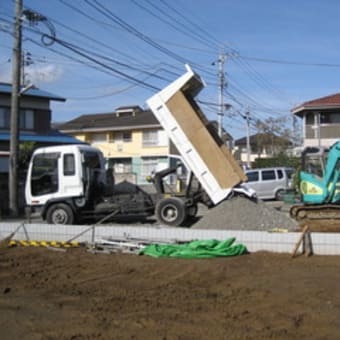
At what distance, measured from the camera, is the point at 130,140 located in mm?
51031

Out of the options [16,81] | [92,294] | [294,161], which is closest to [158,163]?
[294,161]

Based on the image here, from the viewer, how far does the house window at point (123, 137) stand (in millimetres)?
51094

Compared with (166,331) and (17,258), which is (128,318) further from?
(17,258)

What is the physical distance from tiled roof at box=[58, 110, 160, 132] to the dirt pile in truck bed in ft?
109

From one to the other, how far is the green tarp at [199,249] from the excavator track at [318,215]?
5196mm

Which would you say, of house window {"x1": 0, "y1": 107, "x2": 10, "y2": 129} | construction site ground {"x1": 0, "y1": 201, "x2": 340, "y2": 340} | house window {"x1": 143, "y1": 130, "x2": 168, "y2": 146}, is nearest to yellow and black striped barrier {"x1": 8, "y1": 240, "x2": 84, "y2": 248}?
construction site ground {"x1": 0, "y1": 201, "x2": 340, "y2": 340}

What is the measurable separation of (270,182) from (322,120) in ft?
32.7

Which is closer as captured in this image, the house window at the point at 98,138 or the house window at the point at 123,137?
the house window at the point at 123,137

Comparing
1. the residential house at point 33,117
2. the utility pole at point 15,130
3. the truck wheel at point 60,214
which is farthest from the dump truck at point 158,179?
the residential house at point 33,117

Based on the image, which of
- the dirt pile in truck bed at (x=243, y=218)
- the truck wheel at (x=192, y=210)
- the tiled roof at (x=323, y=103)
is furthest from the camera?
the tiled roof at (x=323, y=103)

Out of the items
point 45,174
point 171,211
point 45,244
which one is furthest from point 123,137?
point 45,244

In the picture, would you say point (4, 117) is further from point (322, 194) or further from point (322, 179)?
point (322, 194)

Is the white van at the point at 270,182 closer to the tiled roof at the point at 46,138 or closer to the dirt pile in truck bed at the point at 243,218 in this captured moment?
the tiled roof at the point at 46,138

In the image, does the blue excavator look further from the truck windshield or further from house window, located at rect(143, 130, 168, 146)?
house window, located at rect(143, 130, 168, 146)
